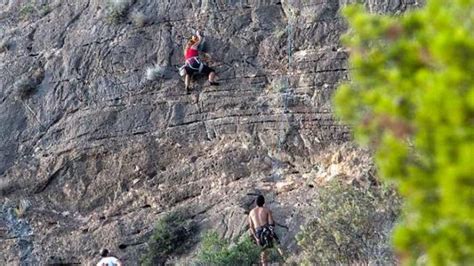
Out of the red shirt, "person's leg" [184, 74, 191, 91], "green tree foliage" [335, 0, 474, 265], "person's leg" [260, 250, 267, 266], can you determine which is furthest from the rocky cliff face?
"green tree foliage" [335, 0, 474, 265]

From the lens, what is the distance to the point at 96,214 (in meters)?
17.3

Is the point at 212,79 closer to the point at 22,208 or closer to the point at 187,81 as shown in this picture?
the point at 187,81

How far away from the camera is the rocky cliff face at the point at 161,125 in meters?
16.2

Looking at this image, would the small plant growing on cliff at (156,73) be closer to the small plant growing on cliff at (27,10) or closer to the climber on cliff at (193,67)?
the climber on cliff at (193,67)

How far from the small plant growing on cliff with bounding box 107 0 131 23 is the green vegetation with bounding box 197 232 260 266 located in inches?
251

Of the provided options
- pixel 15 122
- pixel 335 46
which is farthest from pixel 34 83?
pixel 335 46

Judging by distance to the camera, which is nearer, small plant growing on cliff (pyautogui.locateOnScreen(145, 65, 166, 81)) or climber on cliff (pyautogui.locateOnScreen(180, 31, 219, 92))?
climber on cliff (pyautogui.locateOnScreen(180, 31, 219, 92))

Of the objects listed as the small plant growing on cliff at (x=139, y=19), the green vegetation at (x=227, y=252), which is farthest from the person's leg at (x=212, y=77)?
the green vegetation at (x=227, y=252)

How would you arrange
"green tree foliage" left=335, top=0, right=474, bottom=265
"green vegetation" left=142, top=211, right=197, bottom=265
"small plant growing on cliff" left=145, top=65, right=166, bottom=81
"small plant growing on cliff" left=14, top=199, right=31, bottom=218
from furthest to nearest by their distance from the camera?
"small plant growing on cliff" left=145, top=65, right=166, bottom=81 < "small plant growing on cliff" left=14, top=199, right=31, bottom=218 < "green vegetation" left=142, top=211, right=197, bottom=265 < "green tree foliage" left=335, top=0, right=474, bottom=265

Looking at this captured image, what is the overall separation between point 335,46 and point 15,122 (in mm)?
6840

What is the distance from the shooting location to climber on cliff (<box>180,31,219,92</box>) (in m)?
17.2

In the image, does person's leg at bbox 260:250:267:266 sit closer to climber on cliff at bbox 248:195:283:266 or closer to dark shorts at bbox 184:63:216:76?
climber on cliff at bbox 248:195:283:266

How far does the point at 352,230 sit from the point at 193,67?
19.2 ft

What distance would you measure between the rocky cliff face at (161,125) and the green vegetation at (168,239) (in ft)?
0.92
